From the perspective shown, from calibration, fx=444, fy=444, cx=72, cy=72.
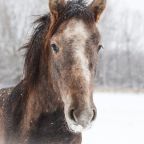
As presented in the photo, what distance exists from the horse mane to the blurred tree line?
32369 mm

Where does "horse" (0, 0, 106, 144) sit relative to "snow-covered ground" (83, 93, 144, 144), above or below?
above

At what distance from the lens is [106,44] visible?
61688mm

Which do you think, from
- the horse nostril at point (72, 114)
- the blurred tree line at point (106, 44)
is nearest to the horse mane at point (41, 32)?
the horse nostril at point (72, 114)

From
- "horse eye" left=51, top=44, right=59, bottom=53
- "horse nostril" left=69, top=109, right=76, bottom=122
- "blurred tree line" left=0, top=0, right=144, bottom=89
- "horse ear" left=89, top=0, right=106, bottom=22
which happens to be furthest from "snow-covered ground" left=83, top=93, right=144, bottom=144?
"blurred tree line" left=0, top=0, right=144, bottom=89

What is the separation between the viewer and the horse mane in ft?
15.4

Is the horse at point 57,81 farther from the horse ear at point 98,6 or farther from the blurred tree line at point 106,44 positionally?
the blurred tree line at point 106,44

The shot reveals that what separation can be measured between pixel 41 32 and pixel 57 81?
31.5 inches

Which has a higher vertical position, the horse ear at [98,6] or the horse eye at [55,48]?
the horse ear at [98,6]

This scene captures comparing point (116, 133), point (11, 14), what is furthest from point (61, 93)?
point (11, 14)

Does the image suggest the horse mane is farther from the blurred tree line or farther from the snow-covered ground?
the blurred tree line

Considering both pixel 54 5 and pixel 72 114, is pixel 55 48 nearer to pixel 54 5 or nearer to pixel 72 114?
pixel 54 5

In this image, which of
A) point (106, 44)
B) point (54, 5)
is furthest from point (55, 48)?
point (106, 44)

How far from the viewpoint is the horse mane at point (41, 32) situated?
4.71m

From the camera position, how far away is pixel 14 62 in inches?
1561
